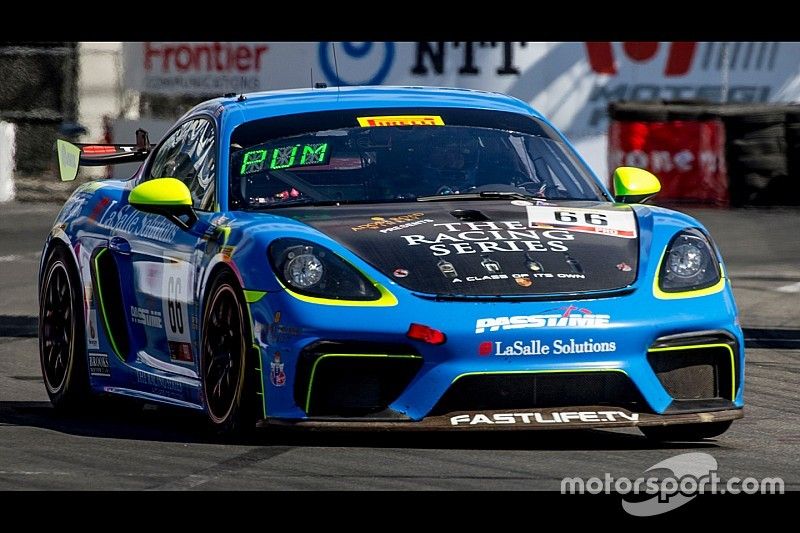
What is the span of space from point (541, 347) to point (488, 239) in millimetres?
531

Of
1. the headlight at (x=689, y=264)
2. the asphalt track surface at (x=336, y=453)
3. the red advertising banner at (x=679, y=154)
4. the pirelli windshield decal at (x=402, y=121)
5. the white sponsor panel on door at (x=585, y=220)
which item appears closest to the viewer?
the asphalt track surface at (x=336, y=453)

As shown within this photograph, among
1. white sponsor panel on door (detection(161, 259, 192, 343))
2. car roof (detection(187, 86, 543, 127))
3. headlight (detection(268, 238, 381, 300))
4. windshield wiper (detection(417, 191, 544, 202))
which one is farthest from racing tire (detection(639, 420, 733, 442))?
white sponsor panel on door (detection(161, 259, 192, 343))

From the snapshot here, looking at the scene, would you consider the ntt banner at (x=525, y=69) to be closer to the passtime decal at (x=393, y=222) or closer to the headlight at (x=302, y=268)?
the passtime decal at (x=393, y=222)

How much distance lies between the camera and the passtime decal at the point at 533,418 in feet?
20.7

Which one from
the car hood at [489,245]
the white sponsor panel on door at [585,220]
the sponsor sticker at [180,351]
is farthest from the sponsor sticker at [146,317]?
the white sponsor panel on door at [585,220]

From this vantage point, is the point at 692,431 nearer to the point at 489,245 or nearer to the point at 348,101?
the point at 489,245

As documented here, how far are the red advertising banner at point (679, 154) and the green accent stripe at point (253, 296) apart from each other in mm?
16153

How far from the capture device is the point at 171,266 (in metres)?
7.29

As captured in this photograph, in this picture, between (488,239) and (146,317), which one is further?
(146,317)

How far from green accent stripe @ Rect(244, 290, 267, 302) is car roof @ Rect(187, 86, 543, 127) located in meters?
1.33

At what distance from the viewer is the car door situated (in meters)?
7.12

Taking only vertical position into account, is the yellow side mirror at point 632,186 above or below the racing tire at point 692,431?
above

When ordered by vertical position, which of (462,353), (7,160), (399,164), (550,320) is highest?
(7,160)

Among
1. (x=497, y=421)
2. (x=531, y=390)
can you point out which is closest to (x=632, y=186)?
(x=531, y=390)
